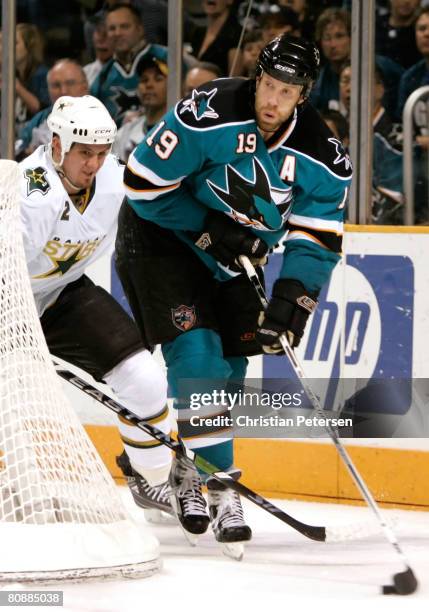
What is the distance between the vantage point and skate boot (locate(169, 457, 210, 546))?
137 inches

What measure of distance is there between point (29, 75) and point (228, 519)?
2.39 m

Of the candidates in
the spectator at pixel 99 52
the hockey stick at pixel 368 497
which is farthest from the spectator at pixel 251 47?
the hockey stick at pixel 368 497

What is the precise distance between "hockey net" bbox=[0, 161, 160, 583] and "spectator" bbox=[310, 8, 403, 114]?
1.58 metres

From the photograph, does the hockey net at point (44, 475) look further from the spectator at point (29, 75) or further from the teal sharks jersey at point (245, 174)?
the spectator at point (29, 75)

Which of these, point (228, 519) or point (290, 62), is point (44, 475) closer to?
point (228, 519)

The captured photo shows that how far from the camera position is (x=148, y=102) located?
485cm

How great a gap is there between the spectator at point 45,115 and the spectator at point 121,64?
156 millimetres

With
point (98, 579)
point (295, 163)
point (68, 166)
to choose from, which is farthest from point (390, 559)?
point (68, 166)

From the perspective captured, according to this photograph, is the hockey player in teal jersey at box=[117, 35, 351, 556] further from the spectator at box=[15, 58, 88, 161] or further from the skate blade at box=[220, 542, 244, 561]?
the spectator at box=[15, 58, 88, 161]

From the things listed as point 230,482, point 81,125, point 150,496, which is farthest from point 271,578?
point 81,125

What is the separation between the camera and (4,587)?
9.21 ft

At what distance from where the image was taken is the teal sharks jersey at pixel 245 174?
330cm

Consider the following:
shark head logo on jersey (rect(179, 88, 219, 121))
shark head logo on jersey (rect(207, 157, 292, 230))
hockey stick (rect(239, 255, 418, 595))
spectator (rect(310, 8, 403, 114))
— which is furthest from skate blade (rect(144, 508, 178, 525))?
spectator (rect(310, 8, 403, 114))
